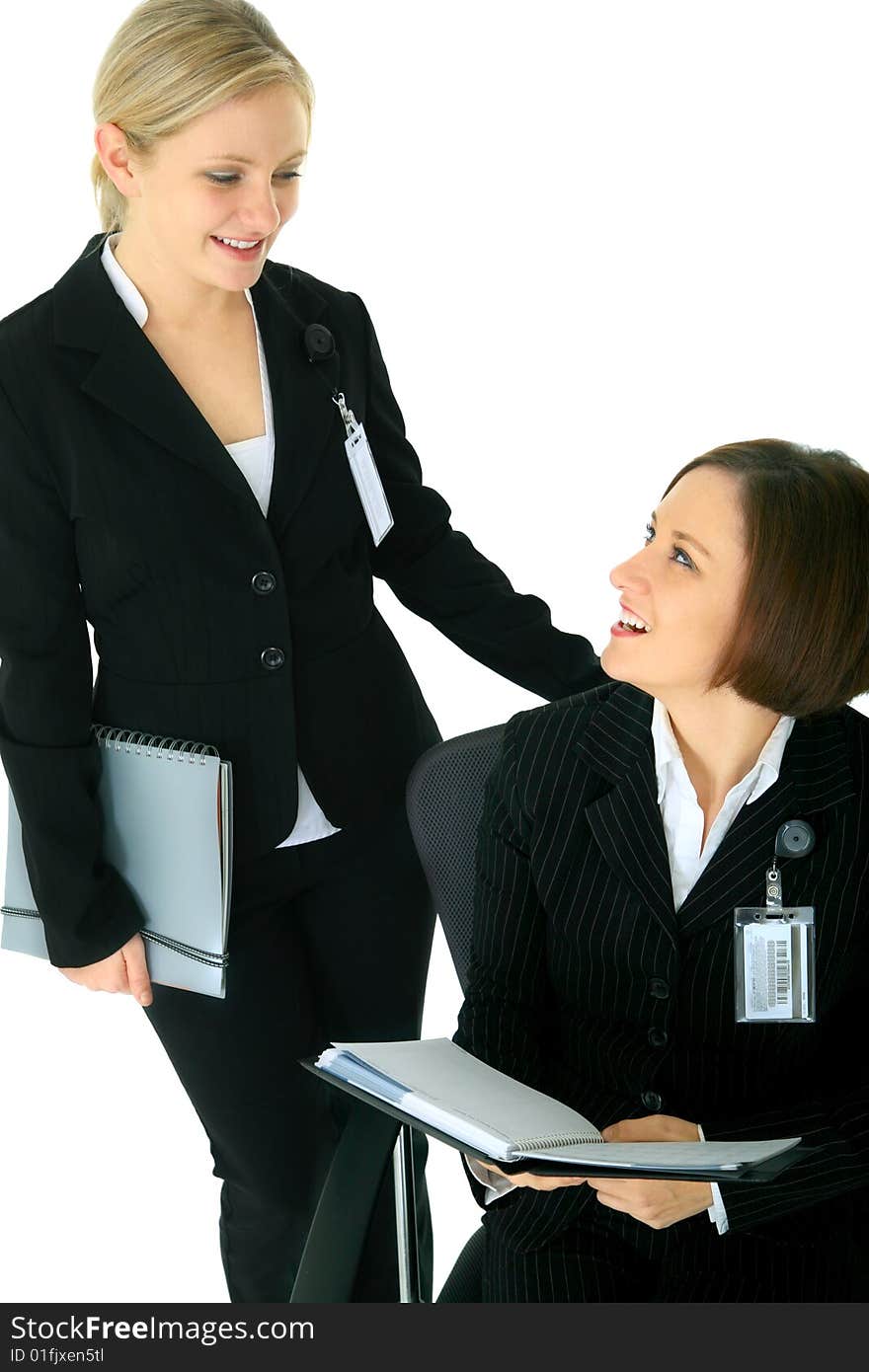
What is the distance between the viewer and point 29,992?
375cm

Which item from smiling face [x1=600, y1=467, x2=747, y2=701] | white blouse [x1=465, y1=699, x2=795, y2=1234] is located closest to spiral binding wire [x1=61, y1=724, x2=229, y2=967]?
white blouse [x1=465, y1=699, x2=795, y2=1234]

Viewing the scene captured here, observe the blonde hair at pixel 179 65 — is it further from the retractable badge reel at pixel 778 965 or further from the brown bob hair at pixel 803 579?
the retractable badge reel at pixel 778 965

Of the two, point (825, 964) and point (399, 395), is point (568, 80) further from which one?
point (825, 964)

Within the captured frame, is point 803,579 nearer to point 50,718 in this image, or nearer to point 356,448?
point 356,448

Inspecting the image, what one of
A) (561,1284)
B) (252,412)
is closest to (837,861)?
(561,1284)

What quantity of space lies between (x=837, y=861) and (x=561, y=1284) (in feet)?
1.89

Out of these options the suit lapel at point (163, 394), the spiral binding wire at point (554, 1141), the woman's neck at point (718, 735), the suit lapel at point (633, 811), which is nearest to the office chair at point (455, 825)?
the suit lapel at point (633, 811)

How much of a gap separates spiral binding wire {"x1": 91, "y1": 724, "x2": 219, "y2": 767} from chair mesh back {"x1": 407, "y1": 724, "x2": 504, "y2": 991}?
26cm

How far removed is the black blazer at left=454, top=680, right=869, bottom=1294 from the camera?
1.92 meters

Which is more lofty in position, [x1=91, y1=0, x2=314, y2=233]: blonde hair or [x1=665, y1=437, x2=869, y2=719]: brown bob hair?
[x1=91, y1=0, x2=314, y2=233]: blonde hair

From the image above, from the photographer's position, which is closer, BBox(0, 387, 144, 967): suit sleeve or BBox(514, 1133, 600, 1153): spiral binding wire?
BBox(514, 1133, 600, 1153): spiral binding wire

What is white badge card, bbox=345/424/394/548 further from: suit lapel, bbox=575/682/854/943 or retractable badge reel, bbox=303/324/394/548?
suit lapel, bbox=575/682/854/943

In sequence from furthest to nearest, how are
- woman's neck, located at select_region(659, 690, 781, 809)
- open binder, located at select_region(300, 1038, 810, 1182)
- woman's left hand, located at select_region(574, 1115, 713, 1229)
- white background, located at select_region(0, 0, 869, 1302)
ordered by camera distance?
white background, located at select_region(0, 0, 869, 1302) → woman's neck, located at select_region(659, 690, 781, 809) → woman's left hand, located at select_region(574, 1115, 713, 1229) → open binder, located at select_region(300, 1038, 810, 1182)

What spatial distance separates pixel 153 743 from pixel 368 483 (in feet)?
1.44
